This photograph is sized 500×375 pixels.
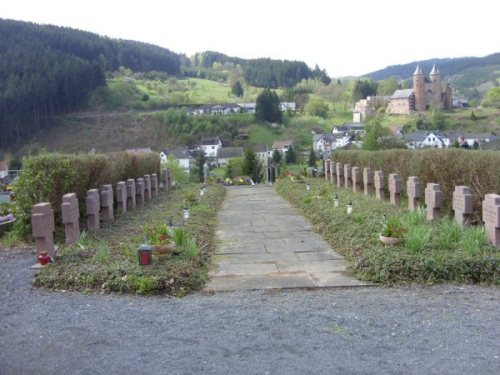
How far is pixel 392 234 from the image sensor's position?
772cm

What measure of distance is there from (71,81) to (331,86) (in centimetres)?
7433

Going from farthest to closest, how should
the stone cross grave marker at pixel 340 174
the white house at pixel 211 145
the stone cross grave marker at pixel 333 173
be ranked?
1. the white house at pixel 211 145
2. the stone cross grave marker at pixel 333 173
3. the stone cross grave marker at pixel 340 174

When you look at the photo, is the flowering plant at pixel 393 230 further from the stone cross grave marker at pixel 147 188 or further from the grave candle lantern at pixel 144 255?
the stone cross grave marker at pixel 147 188

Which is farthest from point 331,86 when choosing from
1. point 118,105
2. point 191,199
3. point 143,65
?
point 191,199

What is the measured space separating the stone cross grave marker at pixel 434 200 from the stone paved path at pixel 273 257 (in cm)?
217

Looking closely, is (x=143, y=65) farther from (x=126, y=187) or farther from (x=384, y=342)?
(x=384, y=342)

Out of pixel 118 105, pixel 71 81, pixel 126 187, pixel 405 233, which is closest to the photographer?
pixel 405 233

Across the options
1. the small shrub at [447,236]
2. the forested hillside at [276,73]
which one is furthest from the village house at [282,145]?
the small shrub at [447,236]

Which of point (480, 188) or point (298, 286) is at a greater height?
point (480, 188)

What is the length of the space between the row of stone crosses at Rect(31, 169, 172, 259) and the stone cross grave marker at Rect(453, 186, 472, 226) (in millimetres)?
6570

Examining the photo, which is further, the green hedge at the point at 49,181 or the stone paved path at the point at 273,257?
the green hedge at the point at 49,181

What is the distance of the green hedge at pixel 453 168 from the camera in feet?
32.3

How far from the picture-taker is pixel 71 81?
332ft

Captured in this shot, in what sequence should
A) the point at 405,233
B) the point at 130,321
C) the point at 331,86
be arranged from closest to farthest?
1. the point at 130,321
2. the point at 405,233
3. the point at 331,86
